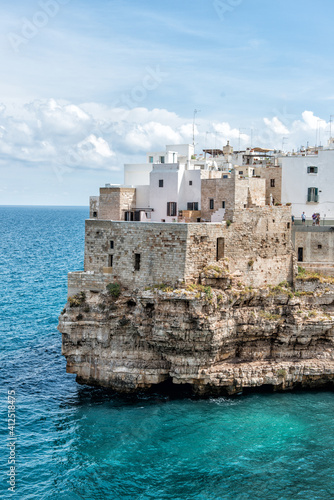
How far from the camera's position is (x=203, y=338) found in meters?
36.4

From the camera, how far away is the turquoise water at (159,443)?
2822cm

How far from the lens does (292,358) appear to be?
3925cm

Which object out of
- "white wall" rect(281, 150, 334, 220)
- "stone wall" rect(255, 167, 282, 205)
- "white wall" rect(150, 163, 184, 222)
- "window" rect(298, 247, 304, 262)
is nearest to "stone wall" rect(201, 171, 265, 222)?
"white wall" rect(150, 163, 184, 222)

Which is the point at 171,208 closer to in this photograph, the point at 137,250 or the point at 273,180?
the point at 137,250

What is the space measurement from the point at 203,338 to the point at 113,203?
42.9 feet

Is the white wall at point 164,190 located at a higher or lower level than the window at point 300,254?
higher

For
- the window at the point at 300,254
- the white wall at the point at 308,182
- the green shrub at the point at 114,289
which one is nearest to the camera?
the green shrub at the point at 114,289

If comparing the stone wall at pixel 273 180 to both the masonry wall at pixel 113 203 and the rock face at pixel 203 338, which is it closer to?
the rock face at pixel 203 338

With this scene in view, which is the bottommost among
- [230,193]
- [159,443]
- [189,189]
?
[159,443]

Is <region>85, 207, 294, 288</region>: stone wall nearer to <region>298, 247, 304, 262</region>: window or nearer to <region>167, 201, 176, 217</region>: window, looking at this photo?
<region>298, 247, 304, 262</region>: window

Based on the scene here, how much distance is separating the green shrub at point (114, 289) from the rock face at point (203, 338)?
12.2 inches

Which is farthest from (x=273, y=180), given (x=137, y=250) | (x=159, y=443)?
(x=159, y=443)

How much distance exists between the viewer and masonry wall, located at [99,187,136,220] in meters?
43.5

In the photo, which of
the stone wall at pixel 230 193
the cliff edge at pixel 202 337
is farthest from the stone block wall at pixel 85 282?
the stone wall at pixel 230 193
